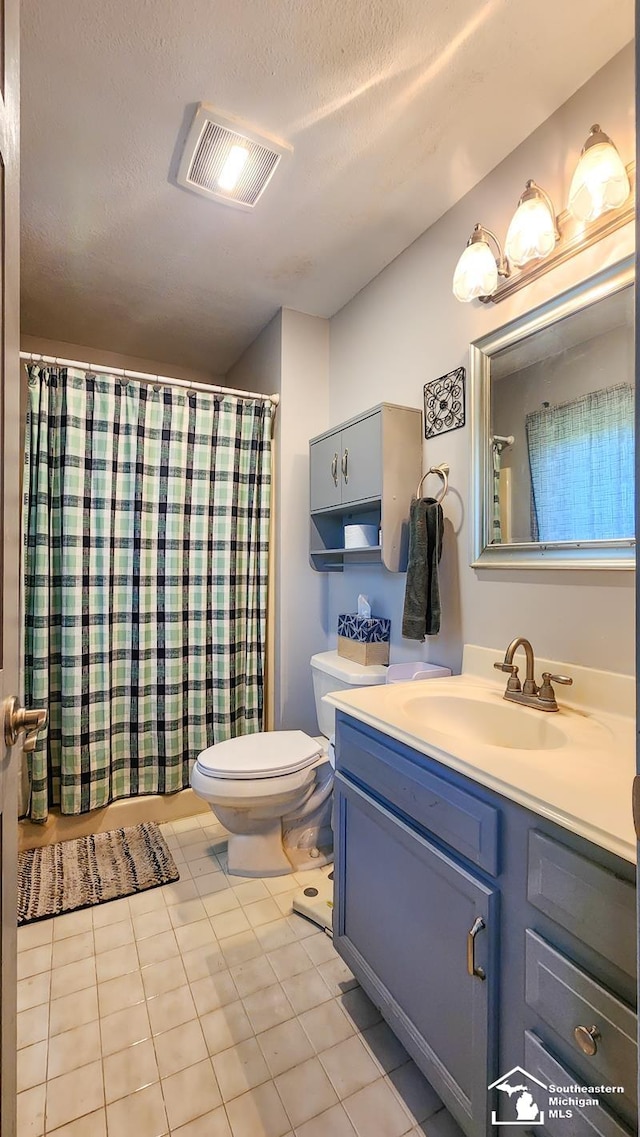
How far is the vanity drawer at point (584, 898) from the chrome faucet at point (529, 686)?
1.54ft

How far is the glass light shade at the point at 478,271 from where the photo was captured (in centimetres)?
133

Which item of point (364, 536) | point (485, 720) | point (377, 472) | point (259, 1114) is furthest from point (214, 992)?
point (377, 472)

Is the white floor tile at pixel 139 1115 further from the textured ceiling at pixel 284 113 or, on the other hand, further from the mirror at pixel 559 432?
the textured ceiling at pixel 284 113

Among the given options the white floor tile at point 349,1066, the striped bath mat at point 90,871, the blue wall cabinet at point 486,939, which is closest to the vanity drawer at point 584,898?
the blue wall cabinet at point 486,939

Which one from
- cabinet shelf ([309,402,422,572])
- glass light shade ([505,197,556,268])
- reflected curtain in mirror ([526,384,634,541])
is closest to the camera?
reflected curtain in mirror ([526,384,634,541])

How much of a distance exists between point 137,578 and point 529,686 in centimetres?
162

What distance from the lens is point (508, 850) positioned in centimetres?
76

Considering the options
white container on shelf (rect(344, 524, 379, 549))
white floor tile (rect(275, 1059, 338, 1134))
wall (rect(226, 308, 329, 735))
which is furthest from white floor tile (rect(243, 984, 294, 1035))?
white container on shelf (rect(344, 524, 379, 549))

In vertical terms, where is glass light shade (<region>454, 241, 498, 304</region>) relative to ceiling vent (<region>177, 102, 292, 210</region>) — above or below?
below

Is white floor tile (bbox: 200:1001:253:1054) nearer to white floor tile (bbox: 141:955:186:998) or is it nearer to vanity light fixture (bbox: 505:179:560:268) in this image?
white floor tile (bbox: 141:955:186:998)

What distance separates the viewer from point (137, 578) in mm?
2084

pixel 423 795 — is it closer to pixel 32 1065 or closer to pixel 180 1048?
pixel 180 1048

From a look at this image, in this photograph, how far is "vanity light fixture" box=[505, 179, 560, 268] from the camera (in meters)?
1.19

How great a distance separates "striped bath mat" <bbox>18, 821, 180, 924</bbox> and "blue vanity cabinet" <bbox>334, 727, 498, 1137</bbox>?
889 mm
